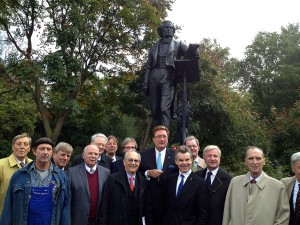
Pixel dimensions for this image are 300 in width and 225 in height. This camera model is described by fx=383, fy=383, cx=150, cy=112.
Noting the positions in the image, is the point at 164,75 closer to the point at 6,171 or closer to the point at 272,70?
the point at 6,171

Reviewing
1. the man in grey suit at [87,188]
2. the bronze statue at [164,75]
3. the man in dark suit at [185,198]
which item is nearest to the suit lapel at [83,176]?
the man in grey suit at [87,188]

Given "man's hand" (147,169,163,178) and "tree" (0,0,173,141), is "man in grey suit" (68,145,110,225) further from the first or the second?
"tree" (0,0,173,141)

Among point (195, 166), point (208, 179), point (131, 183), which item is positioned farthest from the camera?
point (195, 166)

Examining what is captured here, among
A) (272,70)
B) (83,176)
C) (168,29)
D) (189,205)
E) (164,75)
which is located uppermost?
(272,70)

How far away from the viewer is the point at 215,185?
4.81 meters

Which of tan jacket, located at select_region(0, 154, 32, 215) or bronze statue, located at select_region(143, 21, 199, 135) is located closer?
tan jacket, located at select_region(0, 154, 32, 215)

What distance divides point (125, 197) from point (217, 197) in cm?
113

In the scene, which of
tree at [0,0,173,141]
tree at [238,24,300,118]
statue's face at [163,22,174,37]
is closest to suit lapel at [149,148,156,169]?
statue's face at [163,22,174,37]

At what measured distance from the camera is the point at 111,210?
182 inches

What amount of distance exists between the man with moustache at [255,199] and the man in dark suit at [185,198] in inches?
11.5

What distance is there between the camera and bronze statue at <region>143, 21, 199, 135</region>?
8.23 m

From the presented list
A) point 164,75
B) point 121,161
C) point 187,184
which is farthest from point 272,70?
point 187,184

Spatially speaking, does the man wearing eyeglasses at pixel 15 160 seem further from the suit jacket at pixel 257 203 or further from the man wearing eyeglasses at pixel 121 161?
the suit jacket at pixel 257 203

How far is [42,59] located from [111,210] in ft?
38.7
